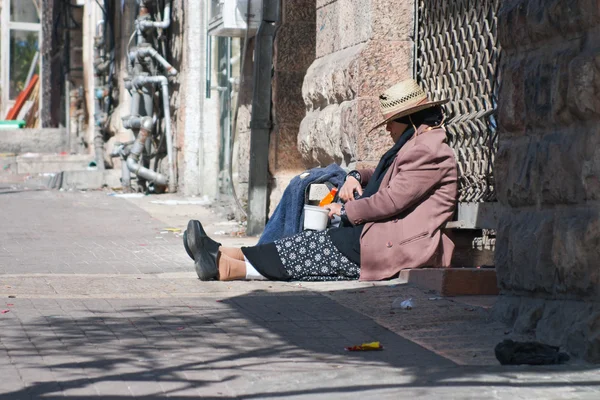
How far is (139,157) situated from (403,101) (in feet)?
30.0

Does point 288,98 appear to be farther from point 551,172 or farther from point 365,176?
point 551,172

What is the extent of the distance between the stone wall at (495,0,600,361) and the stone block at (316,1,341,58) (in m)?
3.35

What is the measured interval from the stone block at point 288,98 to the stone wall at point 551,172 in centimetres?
485

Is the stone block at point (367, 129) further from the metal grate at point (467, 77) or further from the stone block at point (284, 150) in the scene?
the stone block at point (284, 150)

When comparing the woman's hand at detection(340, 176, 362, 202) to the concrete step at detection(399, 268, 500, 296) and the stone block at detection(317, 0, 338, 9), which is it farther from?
the stone block at detection(317, 0, 338, 9)

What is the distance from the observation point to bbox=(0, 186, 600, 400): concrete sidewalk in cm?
352

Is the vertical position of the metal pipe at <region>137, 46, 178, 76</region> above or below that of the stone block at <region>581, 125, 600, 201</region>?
above

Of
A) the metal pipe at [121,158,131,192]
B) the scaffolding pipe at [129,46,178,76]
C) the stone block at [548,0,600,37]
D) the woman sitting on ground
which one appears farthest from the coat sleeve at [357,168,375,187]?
the metal pipe at [121,158,131,192]

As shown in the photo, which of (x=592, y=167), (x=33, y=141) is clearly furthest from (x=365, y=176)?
(x=33, y=141)

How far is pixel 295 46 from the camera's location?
951 centimetres

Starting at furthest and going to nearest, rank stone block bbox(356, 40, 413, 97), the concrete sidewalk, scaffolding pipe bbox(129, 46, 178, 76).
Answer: scaffolding pipe bbox(129, 46, 178, 76), stone block bbox(356, 40, 413, 97), the concrete sidewalk

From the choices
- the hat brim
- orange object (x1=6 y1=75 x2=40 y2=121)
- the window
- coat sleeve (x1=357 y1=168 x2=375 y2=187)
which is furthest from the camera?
the window

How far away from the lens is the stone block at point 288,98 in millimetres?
9500

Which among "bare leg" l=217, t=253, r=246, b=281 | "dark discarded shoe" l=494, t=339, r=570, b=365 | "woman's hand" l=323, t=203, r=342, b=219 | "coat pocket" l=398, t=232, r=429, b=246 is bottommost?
"bare leg" l=217, t=253, r=246, b=281
